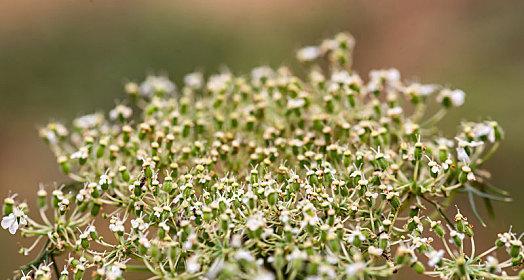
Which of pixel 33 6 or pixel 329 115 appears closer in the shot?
pixel 329 115

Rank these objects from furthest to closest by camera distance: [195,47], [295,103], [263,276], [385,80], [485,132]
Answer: [195,47] → [385,80] → [295,103] → [485,132] → [263,276]

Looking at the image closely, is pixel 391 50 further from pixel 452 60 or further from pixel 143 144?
pixel 143 144

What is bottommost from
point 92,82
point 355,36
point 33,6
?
point 92,82

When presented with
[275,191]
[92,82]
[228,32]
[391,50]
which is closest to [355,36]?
[391,50]

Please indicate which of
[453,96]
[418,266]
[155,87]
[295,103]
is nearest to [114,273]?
[418,266]

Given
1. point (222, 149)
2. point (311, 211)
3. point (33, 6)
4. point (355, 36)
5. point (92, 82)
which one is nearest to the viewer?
point (311, 211)

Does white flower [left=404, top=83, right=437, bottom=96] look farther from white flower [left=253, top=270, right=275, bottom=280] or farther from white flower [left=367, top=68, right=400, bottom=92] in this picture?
white flower [left=253, top=270, right=275, bottom=280]

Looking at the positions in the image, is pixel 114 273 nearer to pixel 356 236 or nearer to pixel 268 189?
pixel 268 189
